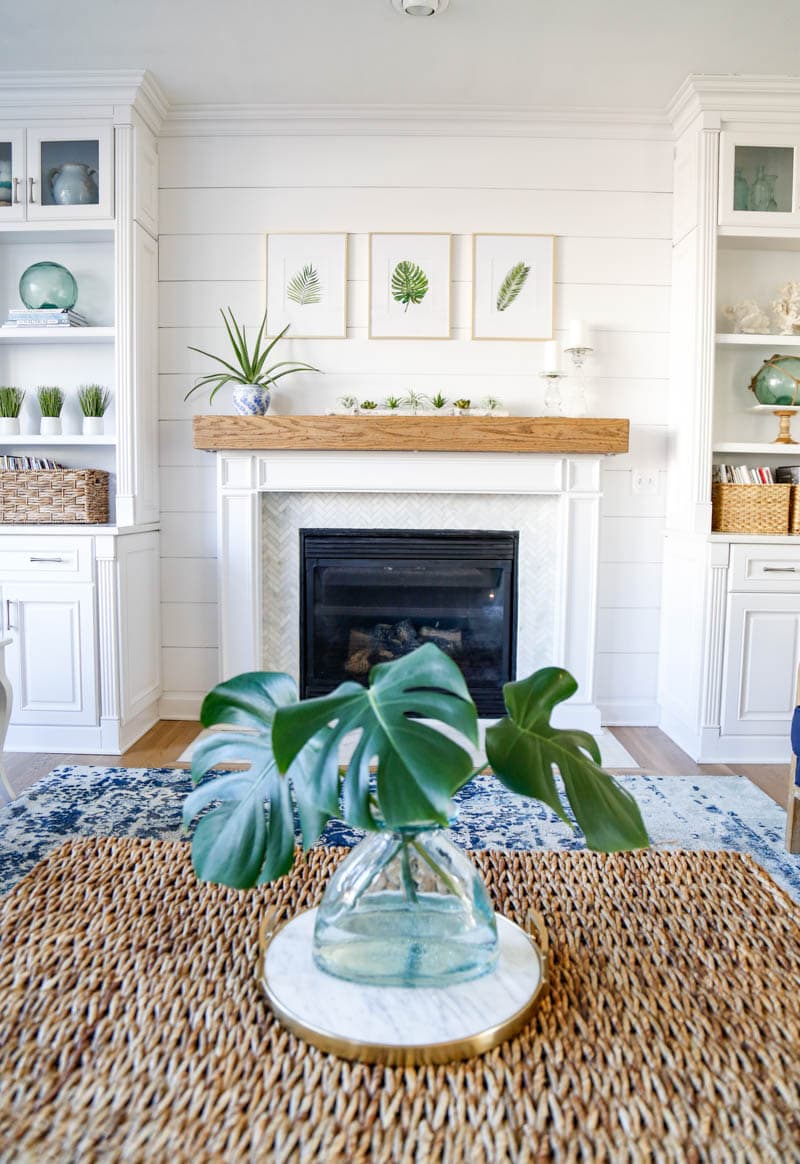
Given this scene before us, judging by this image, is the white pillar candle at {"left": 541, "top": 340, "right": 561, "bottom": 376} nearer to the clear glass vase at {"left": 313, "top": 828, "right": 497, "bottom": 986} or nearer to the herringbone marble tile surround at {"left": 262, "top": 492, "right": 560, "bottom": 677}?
the herringbone marble tile surround at {"left": 262, "top": 492, "right": 560, "bottom": 677}

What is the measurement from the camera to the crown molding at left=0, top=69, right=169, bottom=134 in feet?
10.1

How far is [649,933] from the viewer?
1068mm

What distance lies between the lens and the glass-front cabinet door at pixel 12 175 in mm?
3189

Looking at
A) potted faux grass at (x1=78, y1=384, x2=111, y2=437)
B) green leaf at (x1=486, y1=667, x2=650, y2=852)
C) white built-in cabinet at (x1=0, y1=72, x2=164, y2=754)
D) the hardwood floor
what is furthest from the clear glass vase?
potted faux grass at (x1=78, y1=384, x2=111, y2=437)

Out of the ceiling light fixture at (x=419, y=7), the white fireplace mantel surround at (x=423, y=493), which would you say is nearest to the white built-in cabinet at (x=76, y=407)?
the white fireplace mantel surround at (x=423, y=493)

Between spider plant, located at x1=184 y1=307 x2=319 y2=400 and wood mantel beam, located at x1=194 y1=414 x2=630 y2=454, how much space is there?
0.74ft

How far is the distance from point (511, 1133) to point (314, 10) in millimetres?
3062

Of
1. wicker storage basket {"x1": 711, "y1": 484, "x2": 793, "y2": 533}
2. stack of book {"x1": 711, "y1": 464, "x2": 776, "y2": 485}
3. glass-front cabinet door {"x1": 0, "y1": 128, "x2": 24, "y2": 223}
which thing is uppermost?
glass-front cabinet door {"x1": 0, "y1": 128, "x2": 24, "y2": 223}

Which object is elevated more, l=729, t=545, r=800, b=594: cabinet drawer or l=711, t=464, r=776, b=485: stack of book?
l=711, t=464, r=776, b=485: stack of book

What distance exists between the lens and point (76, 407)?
3504 mm

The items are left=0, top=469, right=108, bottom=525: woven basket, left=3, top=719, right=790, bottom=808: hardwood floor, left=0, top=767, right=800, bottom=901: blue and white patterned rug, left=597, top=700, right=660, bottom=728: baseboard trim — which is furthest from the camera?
left=597, top=700, right=660, bottom=728: baseboard trim

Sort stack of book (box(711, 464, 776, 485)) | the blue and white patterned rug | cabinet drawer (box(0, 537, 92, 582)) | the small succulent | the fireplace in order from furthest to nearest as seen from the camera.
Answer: the fireplace, the small succulent, stack of book (box(711, 464, 776, 485)), cabinet drawer (box(0, 537, 92, 582)), the blue and white patterned rug

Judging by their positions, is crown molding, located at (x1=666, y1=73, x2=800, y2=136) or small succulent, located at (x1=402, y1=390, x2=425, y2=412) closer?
crown molding, located at (x1=666, y1=73, x2=800, y2=136)

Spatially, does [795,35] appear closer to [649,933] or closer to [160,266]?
[160,266]
